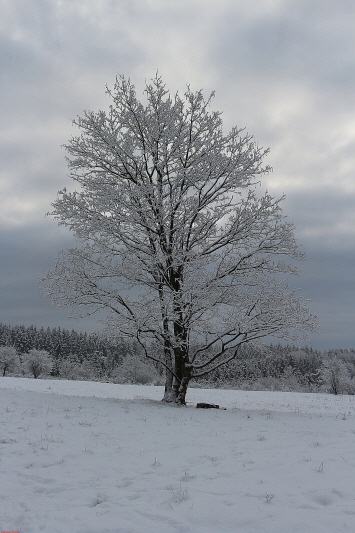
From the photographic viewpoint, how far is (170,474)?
5539 millimetres

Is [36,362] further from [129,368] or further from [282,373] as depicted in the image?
[282,373]

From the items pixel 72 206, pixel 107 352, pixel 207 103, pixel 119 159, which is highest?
pixel 207 103

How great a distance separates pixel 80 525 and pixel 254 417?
7.07m

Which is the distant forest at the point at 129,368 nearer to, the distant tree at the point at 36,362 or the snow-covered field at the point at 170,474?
the distant tree at the point at 36,362

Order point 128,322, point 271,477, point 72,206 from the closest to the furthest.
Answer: point 271,477 → point 128,322 → point 72,206

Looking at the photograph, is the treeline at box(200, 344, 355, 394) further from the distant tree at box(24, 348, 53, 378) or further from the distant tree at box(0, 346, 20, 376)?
the distant tree at box(0, 346, 20, 376)

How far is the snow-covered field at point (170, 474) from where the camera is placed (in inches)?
161

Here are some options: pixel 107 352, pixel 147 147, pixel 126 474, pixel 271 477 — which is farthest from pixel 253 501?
pixel 107 352

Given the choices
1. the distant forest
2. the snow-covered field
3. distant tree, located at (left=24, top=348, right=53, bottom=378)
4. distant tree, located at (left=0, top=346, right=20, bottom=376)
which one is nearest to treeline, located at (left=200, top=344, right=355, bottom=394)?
the distant forest

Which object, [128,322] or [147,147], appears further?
[147,147]

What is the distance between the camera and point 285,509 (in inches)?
169

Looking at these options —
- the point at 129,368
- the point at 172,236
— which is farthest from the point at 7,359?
the point at 172,236

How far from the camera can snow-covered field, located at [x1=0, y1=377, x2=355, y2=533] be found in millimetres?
4090

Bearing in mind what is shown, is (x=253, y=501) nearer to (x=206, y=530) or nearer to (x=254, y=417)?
(x=206, y=530)
